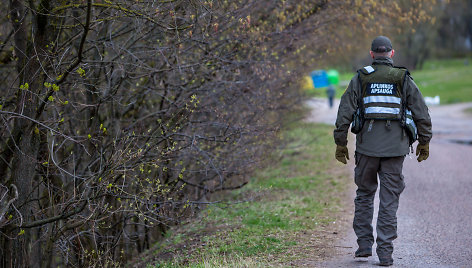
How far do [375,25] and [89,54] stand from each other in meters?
6.52

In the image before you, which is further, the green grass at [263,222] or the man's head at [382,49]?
the green grass at [263,222]

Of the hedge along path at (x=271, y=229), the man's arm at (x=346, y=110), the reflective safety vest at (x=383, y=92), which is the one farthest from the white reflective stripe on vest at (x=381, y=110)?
the hedge along path at (x=271, y=229)

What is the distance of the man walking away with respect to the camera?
20.2 ft

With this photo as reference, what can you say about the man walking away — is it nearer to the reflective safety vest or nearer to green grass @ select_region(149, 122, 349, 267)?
the reflective safety vest

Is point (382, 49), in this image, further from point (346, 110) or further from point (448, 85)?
point (448, 85)

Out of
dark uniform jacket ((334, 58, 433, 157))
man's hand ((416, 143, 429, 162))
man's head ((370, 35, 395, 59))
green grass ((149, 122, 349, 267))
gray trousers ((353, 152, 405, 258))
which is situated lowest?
green grass ((149, 122, 349, 267))

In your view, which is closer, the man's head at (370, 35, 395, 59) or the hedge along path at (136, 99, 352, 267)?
Result: the man's head at (370, 35, 395, 59)

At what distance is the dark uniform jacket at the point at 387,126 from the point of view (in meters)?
6.15

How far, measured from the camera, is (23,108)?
686 centimetres

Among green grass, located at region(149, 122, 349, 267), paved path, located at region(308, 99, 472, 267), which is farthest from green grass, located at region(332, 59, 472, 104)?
green grass, located at region(149, 122, 349, 267)

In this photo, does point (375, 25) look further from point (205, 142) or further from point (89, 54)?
point (89, 54)

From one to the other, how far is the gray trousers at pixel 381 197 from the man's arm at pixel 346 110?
323 mm

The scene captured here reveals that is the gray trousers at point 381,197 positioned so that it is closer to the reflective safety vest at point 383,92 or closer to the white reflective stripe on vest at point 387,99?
the reflective safety vest at point 383,92

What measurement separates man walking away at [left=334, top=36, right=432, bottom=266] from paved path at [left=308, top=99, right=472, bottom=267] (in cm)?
50
